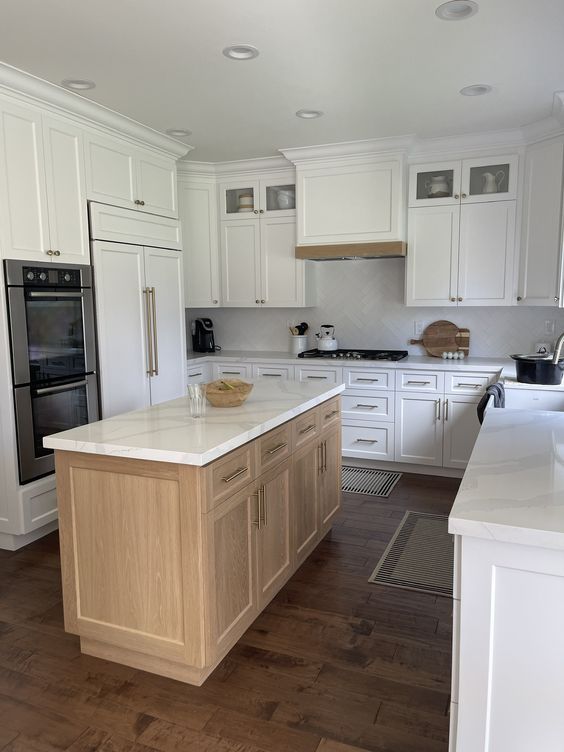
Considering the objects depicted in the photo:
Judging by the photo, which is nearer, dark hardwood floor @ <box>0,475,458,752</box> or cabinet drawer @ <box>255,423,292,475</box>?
dark hardwood floor @ <box>0,475,458,752</box>

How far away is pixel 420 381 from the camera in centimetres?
441

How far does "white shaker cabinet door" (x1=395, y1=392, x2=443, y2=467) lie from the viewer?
4402mm

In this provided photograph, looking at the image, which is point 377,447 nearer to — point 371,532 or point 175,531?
point 371,532

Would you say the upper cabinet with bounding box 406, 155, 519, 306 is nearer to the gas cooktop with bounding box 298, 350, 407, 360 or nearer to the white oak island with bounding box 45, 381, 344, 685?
the gas cooktop with bounding box 298, 350, 407, 360

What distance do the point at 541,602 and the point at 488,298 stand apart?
341cm

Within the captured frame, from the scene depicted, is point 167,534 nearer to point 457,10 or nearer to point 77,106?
point 457,10

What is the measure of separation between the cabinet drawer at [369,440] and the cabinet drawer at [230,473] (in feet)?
8.04

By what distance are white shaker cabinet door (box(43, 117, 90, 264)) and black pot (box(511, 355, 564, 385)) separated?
288 centimetres

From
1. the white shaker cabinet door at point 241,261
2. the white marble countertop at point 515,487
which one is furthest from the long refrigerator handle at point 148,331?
the white marble countertop at point 515,487

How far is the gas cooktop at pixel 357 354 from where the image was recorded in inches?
184

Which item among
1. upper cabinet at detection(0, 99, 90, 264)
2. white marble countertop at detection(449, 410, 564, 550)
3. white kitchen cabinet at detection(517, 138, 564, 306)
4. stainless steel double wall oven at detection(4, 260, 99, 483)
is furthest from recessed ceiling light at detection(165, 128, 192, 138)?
white marble countertop at detection(449, 410, 564, 550)

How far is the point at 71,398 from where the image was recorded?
11.5 ft

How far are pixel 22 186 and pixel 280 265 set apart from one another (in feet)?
7.76

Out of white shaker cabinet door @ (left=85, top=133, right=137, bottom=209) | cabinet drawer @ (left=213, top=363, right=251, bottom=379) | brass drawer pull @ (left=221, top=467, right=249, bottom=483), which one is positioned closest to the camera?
brass drawer pull @ (left=221, top=467, right=249, bottom=483)
